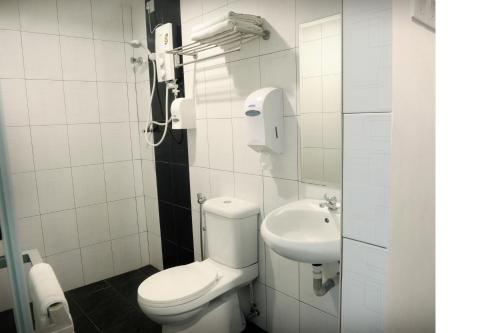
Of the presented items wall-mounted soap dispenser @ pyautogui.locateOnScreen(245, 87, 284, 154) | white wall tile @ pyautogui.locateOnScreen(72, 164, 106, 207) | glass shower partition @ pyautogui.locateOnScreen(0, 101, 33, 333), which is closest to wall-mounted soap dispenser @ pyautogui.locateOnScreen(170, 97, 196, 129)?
wall-mounted soap dispenser @ pyautogui.locateOnScreen(245, 87, 284, 154)

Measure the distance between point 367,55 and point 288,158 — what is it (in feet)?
3.40

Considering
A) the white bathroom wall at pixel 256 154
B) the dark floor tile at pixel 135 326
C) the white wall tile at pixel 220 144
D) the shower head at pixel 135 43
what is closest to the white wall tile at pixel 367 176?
the white bathroom wall at pixel 256 154

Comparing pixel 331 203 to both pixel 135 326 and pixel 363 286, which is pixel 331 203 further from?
pixel 135 326

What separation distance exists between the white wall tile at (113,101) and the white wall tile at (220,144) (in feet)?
3.18

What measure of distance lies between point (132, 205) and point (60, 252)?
61cm

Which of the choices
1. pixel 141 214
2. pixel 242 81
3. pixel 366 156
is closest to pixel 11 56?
pixel 141 214

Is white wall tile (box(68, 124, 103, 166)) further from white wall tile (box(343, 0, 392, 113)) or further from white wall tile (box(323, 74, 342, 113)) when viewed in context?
white wall tile (box(343, 0, 392, 113))

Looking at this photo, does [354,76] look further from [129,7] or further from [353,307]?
[129,7]

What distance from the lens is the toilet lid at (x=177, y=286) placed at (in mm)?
1553

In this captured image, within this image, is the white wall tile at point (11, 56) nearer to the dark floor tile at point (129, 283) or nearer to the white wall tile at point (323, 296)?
the dark floor tile at point (129, 283)

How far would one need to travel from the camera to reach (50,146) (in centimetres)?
231

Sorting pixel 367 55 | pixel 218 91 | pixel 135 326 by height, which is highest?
pixel 218 91

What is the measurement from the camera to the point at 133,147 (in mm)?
2713

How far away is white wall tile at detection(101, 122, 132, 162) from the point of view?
256cm
